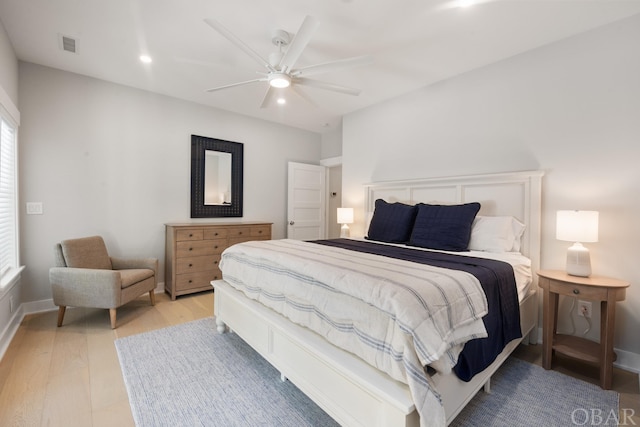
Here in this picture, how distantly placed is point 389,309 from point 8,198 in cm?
360

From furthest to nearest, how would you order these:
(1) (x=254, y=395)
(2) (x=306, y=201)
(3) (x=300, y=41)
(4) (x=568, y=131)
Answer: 1. (2) (x=306, y=201)
2. (4) (x=568, y=131)
3. (3) (x=300, y=41)
4. (1) (x=254, y=395)

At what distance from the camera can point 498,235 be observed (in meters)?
2.63

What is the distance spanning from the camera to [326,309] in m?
1.57

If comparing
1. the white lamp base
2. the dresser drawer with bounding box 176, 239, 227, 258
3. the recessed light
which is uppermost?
the recessed light

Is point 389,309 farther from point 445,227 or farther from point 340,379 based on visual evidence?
point 445,227

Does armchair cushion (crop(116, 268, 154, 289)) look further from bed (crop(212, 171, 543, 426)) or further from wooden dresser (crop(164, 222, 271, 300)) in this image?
bed (crop(212, 171, 543, 426))

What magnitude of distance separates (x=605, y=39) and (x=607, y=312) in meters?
2.14

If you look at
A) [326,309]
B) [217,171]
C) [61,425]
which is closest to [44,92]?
[217,171]

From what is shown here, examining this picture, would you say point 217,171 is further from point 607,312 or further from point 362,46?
point 607,312

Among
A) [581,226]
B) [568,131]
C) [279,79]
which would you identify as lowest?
[581,226]

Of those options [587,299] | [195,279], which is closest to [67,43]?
[195,279]

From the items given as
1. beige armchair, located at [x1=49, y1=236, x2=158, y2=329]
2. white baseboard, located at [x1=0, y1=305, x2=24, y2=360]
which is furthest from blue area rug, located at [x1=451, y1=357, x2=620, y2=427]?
white baseboard, located at [x1=0, y1=305, x2=24, y2=360]

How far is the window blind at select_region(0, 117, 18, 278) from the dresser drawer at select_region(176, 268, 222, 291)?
1.51 m

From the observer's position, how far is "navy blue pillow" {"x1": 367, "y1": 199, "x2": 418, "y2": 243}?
3117 millimetres
